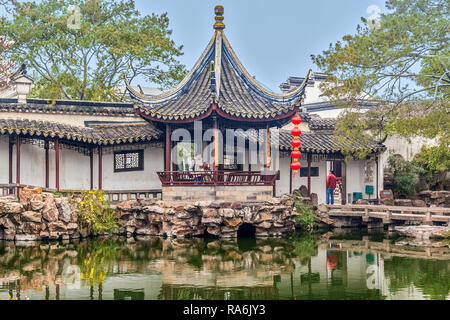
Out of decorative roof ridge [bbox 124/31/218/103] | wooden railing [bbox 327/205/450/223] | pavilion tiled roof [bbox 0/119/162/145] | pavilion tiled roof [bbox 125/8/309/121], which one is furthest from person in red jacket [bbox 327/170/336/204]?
pavilion tiled roof [bbox 0/119/162/145]

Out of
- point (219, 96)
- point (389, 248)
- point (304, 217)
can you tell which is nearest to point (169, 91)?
point (219, 96)

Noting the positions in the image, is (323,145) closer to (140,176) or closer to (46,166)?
(140,176)

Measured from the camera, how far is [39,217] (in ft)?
51.0

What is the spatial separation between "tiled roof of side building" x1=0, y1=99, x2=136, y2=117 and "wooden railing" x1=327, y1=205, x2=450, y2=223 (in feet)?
24.9

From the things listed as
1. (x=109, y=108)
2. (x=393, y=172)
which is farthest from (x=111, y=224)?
(x=393, y=172)

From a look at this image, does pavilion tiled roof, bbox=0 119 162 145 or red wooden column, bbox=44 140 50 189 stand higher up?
pavilion tiled roof, bbox=0 119 162 145

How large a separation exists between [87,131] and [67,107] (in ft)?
4.33

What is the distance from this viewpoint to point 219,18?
2009cm

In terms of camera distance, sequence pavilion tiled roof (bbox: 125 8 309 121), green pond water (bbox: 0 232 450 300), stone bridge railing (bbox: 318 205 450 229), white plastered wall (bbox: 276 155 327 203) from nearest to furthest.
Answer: green pond water (bbox: 0 232 450 300) < stone bridge railing (bbox: 318 205 450 229) < pavilion tiled roof (bbox: 125 8 309 121) < white plastered wall (bbox: 276 155 327 203)

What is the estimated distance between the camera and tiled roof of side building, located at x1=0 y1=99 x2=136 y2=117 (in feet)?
63.5

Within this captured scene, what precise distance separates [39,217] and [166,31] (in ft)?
40.7

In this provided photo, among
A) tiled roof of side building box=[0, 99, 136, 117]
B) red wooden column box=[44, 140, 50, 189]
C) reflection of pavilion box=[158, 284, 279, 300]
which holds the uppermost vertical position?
tiled roof of side building box=[0, 99, 136, 117]

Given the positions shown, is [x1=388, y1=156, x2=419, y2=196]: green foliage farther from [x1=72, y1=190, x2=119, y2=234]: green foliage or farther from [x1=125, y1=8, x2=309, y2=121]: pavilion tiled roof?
[x1=72, y1=190, x2=119, y2=234]: green foliage
